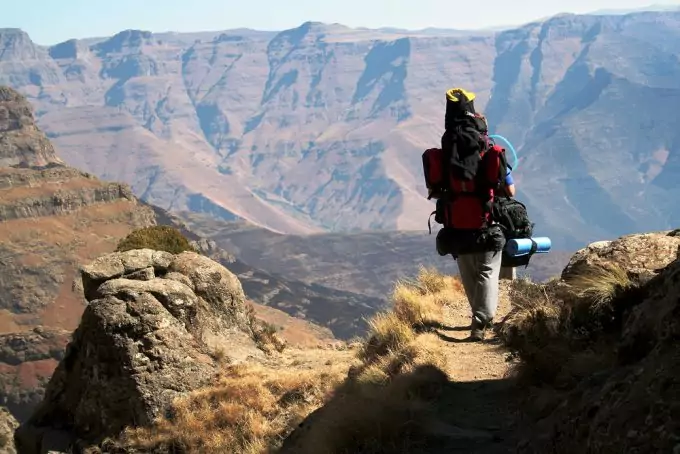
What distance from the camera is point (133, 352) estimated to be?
11.6 m

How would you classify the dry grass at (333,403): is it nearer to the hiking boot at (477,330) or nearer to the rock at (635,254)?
the hiking boot at (477,330)

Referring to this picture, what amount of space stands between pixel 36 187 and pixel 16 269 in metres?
19.8

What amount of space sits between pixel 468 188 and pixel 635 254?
1.98m

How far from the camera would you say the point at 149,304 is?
477 inches

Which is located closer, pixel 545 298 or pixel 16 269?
pixel 545 298

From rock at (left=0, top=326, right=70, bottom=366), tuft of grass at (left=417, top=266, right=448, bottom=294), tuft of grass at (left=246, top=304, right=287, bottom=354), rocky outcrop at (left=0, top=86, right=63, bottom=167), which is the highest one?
tuft of grass at (left=417, top=266, right=448, bottom=294)

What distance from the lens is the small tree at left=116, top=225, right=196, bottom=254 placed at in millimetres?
19516

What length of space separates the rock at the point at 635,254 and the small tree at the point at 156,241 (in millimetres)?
12244

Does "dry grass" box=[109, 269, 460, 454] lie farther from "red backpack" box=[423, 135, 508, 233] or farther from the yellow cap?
the yellow cap

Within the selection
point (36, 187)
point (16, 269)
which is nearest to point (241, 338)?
point (16, 269)

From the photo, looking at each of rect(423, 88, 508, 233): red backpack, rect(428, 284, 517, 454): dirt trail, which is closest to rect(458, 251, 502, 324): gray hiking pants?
rect(428, 284, 517, 454): dirt trail

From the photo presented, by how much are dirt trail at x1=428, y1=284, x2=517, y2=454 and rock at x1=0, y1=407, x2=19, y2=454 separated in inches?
890

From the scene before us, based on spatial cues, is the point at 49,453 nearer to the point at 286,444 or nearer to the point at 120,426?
the point at 120,426

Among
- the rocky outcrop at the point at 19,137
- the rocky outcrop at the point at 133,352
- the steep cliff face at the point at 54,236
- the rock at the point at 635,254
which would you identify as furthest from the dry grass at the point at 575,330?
the rocky outcrop at the point at 19,137
